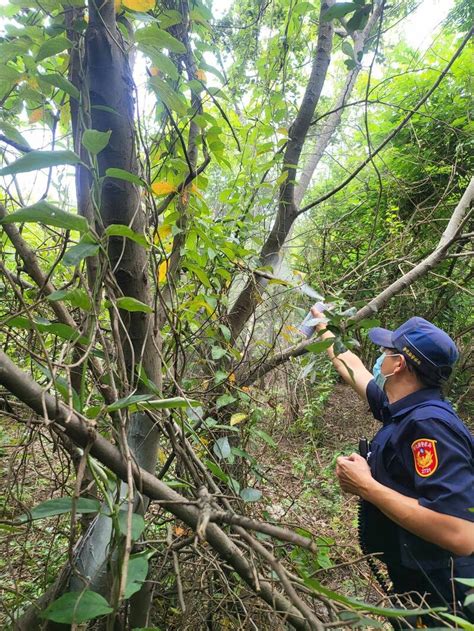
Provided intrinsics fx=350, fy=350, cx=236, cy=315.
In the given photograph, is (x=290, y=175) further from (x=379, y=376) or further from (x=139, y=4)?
(x=379, y=376)

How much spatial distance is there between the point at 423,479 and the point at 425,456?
8cm

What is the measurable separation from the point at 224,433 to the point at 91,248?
3.95ft

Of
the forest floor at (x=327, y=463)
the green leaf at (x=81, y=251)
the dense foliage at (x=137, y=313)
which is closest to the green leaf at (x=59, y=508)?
the dense foliage at (x=137, y=313)

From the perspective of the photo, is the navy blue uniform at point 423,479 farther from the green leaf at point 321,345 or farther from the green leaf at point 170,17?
the green leaf at point 170,17

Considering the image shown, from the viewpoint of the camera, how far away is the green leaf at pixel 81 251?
47cm

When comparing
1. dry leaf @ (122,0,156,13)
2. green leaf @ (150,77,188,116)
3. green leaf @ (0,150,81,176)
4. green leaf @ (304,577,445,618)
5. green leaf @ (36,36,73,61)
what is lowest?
green leaf @ (304,577,445,618)

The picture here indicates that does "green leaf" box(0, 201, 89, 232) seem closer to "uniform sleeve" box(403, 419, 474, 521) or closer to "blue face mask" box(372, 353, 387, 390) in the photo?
"uniform sleeve" box(403, 419, 474, 521)

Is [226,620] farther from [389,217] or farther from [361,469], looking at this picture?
[389,217]

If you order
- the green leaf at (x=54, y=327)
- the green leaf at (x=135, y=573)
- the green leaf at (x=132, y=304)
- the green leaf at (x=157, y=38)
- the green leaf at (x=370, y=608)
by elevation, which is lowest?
the green leaf at (x=370, y=608)

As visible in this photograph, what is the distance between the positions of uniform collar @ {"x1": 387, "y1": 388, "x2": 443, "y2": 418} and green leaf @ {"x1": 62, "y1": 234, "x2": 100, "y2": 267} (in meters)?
1.41

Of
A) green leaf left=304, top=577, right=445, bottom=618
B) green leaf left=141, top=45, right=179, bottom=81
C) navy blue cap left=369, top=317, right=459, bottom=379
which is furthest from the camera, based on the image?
navy blue cap left=369, top=317, right=459, bottom=379

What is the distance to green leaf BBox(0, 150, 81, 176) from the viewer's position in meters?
0.46

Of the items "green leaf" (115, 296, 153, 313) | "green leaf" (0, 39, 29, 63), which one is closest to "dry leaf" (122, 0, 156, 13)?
"green leaf" (0, 39, 29, 63)

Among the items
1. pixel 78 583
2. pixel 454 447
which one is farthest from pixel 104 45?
pixel 454 447
